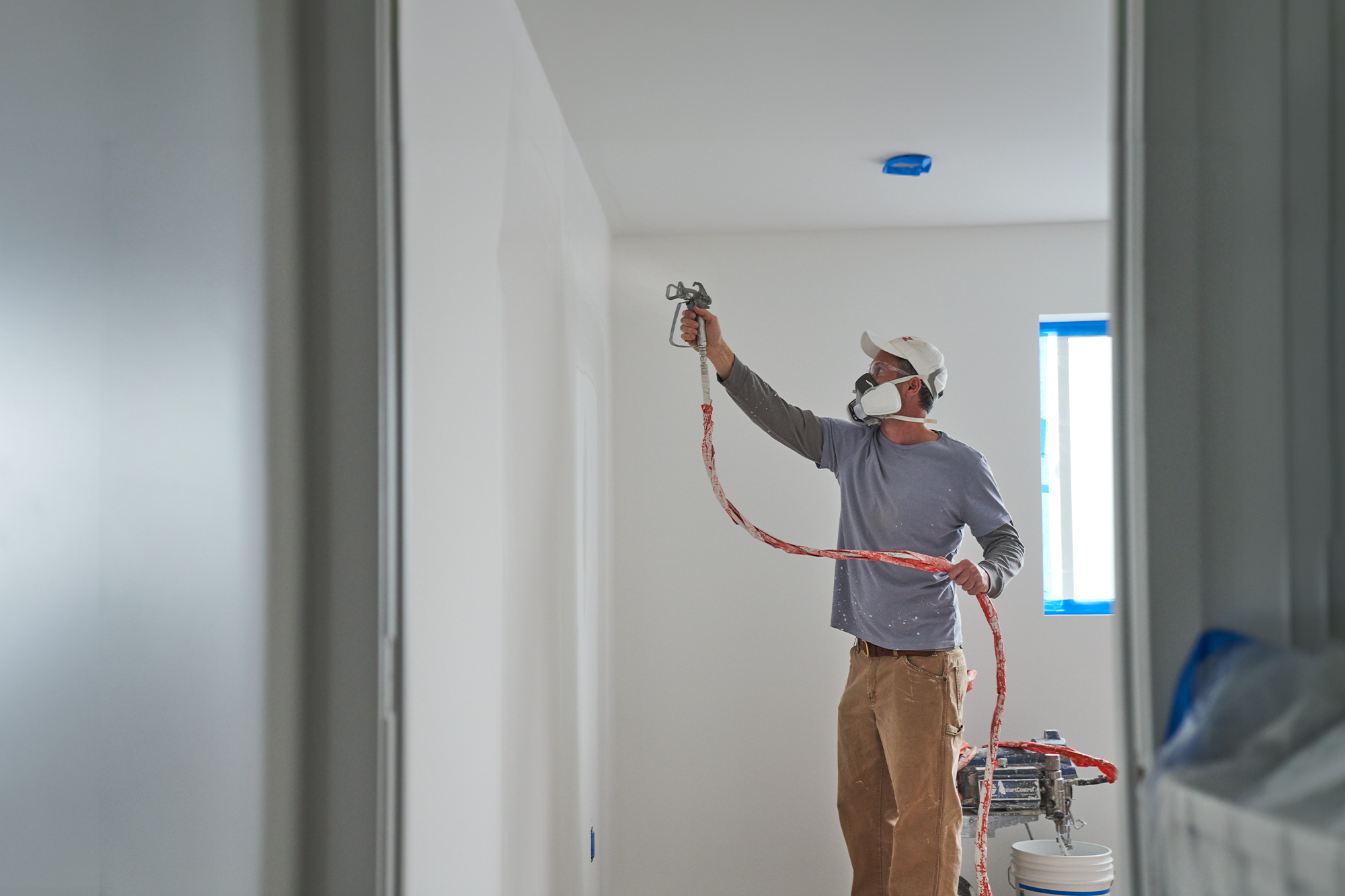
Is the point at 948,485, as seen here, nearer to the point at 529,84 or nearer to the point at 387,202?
the point at 529,84

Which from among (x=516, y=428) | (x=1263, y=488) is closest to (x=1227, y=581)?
(x=1263, y=488)

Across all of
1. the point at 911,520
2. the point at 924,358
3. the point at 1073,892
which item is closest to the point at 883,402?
the point at 924,358

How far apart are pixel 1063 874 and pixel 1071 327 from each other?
1439 mm

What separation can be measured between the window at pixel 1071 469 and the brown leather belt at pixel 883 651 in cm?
87

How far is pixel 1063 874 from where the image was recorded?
186cm

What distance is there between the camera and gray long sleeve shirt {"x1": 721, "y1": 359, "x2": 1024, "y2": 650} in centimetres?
166

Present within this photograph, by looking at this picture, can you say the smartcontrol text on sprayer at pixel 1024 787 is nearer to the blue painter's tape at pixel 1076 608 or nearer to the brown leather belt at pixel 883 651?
the brown leather belt at pixel 883 651

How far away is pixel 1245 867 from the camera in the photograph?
213mm

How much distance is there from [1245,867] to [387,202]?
291 mm

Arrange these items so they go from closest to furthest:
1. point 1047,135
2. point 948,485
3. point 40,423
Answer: point 40,423, point 1047,135, point 948,485

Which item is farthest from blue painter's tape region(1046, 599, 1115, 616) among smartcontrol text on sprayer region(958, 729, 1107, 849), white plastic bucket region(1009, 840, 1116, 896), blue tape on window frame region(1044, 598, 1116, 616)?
white plastic bucket region(1009, 840, 1116, 896)

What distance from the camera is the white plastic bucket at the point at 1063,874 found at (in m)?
1.85

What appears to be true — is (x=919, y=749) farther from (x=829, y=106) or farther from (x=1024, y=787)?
(x=829, y=106)

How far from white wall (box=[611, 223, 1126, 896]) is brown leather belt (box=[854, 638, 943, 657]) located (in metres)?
0.59
